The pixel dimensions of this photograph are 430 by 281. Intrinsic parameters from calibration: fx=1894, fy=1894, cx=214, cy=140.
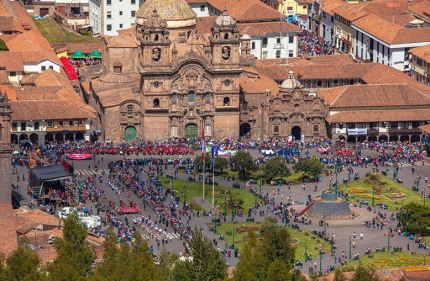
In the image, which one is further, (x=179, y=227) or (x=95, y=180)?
(x=95, y=180)

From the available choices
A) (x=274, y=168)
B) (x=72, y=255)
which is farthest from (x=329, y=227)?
(x=72, y=255)

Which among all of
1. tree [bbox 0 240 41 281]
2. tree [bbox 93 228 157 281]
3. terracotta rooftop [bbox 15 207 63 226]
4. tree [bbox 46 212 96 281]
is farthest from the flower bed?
tree [bbox 0 240 41 281]

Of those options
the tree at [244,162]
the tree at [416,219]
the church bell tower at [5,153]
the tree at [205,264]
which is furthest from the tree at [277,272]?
the tree at [244,162]

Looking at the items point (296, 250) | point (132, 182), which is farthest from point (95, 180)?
point (296, 250)

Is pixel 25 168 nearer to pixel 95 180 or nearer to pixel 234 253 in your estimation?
pixel 95 180

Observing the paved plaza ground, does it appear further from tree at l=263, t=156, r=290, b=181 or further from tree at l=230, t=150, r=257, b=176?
tree at l=230, t=150, r=257, b=176

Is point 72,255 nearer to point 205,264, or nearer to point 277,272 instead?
point 205,264
